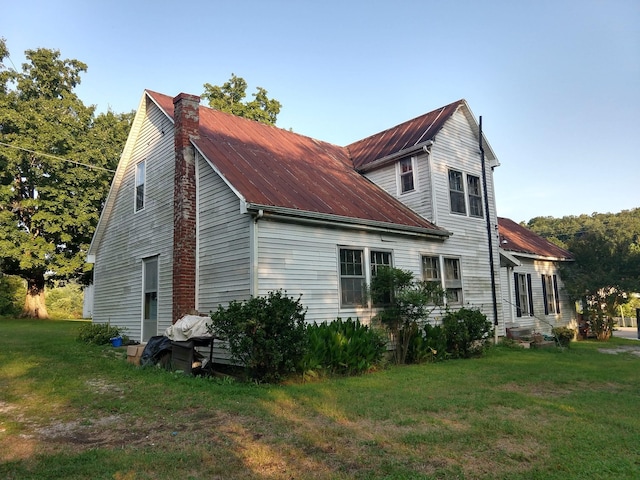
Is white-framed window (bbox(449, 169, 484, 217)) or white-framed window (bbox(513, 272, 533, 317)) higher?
white-framed window (bbox(449, 169, 484, 217))

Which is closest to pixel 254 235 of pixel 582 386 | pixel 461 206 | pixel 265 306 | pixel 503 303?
pixel 265 306

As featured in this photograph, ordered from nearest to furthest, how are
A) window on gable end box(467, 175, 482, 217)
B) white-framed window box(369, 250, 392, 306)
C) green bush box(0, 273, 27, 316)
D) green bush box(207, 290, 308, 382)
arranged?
green bush box(207, 290, 308, 382), white-framed window box(369, 250, 392, 306), window on gable end box(467, 175, 482, 217), green bush box(0, 273, 27, 316)

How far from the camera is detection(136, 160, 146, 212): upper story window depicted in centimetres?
1390

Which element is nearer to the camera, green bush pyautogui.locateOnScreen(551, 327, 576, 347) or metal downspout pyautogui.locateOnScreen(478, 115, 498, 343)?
metal downspout pyautogui.locateOnScreen(478, 115, 498, 343)

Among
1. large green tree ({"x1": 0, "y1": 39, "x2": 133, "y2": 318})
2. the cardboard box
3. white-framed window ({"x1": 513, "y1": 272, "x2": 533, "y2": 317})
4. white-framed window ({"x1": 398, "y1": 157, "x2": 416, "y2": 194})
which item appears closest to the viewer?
the cardboard box

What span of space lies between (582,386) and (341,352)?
4422 millimetres

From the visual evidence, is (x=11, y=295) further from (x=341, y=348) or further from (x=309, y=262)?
(x=341, y=348)

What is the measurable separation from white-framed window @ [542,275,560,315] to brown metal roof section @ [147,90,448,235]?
8942 millimetres

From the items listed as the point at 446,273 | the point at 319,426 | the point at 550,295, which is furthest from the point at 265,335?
the point at 550,295

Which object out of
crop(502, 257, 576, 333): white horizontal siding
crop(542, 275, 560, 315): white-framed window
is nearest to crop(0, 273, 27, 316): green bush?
crop(502, 257, 576, 333): white horizontal siding

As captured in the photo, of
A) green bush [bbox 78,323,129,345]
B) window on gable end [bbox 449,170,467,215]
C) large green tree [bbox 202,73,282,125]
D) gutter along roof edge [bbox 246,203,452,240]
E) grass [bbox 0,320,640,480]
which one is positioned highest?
large green tree [bbox 202,73,282,125]

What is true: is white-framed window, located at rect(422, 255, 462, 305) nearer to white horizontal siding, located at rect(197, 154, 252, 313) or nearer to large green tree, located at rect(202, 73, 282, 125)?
white horizontal siding, located at rect(197, 154, 252, 313)

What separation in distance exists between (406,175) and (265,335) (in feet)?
28.2

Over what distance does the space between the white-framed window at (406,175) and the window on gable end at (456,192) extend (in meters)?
1.27
